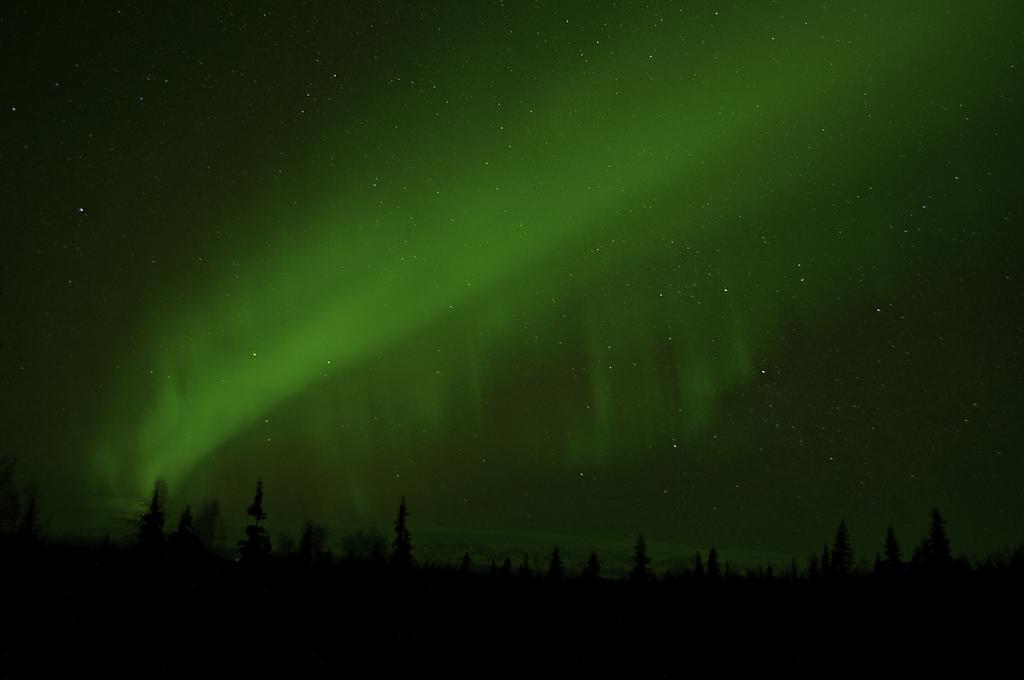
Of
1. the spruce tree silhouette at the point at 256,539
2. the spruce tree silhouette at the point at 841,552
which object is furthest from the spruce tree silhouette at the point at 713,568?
the spruce tree silhouette at the point at 256,539

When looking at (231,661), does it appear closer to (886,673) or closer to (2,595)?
(2,595)

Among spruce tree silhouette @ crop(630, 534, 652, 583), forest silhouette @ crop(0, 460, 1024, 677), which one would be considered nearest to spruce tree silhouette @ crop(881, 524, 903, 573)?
forest silhouette @ crop(0, 460, 1024, 677)

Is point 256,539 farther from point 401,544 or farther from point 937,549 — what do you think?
point 937,549

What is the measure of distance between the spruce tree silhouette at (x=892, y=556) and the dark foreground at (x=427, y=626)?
2342 millimetres

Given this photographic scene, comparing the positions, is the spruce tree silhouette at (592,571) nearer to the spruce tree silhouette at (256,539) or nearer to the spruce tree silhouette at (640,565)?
the spruce tree silhouette at (640,565)

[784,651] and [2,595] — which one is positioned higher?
[2,595]

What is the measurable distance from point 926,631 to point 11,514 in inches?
3759

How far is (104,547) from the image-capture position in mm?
73938

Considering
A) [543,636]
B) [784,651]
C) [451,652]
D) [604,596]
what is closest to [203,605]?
[451,652]

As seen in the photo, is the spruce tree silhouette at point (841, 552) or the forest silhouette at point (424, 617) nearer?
the forest silhouette at point (424, 617)

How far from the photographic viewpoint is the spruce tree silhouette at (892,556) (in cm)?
8500

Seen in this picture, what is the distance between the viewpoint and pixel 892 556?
8644 cm

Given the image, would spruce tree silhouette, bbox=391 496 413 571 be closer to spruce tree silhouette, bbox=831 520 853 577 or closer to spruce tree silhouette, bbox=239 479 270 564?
spruce tree silhouette, bbox=239 479 270 564

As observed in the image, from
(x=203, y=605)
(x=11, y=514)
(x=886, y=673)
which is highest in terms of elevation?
(x=11, y=514)
